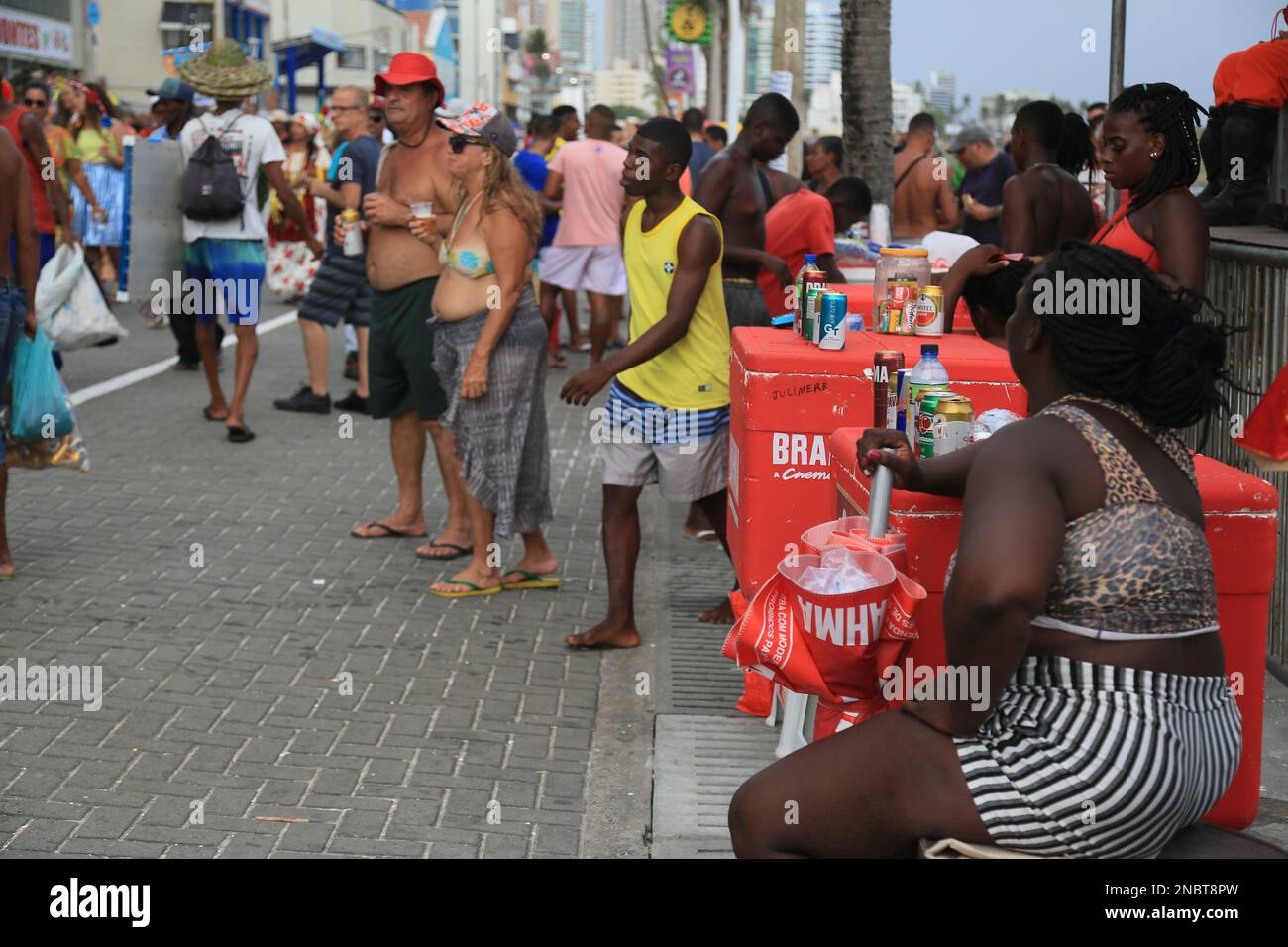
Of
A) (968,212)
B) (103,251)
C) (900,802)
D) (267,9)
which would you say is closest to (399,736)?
(900,802)

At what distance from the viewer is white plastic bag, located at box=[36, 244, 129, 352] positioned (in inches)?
372

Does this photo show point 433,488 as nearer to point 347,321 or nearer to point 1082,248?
point 347,321

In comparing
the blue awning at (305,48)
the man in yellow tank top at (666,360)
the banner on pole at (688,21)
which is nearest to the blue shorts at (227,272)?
the man in yellow tank top at (666,360)

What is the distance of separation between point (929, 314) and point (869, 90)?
6187 mm

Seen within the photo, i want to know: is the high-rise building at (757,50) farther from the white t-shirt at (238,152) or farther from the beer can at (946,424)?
the beer can at (946,424)

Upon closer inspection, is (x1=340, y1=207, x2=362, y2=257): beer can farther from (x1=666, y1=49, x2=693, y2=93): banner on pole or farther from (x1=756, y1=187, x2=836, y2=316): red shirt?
(x1=666, y1=49, x2=693, y2=93): banner on pole

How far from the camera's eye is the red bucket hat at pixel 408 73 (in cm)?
725

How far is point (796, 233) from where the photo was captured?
8.23m

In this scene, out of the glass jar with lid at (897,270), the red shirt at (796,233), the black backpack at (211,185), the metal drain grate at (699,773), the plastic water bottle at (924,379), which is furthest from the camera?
the black backpack at (211,185)

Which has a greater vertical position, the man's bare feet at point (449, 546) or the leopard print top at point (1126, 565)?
the leopard print top at point (1126, 565)

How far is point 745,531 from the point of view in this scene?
530 centimetres

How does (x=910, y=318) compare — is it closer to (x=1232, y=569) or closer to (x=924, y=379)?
(x=924, y=379)

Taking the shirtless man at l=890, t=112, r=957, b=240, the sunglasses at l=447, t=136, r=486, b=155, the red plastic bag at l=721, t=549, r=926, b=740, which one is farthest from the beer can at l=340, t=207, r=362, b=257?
the red plastic bag at l=721, t=549, r=926, b=740

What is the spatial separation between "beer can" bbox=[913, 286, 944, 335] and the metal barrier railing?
95 centimetres
